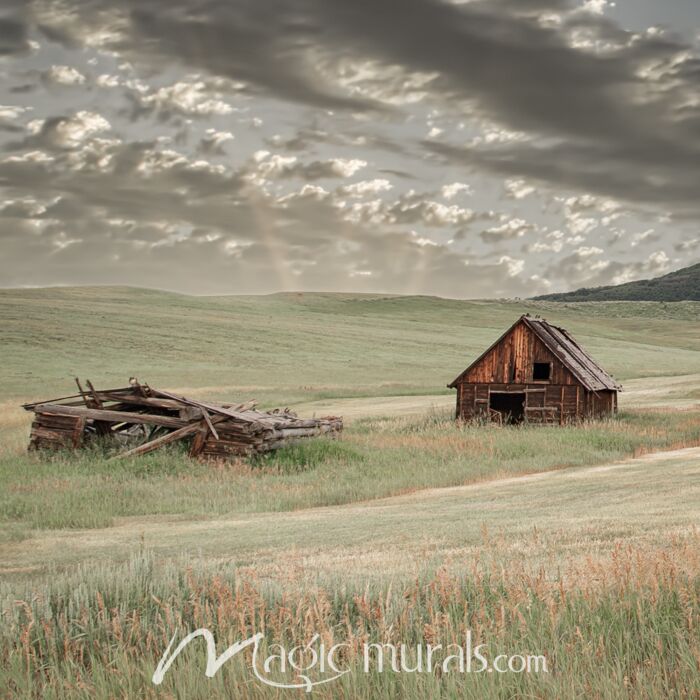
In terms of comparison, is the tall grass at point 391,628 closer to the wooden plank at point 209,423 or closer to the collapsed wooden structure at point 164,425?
the wooden plank at point 209,423

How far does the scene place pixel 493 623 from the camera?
6.92m

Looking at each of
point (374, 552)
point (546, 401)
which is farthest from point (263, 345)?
point (374, 552)

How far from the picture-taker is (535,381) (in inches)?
1880

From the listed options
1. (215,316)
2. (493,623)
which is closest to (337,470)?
(493,623)

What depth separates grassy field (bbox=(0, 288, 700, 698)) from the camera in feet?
21.0

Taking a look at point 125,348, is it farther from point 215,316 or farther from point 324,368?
point 215,316

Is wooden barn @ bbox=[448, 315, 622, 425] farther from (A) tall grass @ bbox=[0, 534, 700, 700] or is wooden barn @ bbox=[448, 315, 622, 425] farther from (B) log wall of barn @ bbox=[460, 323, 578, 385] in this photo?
(A) tall grass @ bbox=[0, 534, 700, 700]

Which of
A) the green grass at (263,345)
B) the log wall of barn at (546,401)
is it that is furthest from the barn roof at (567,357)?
the green grass at (263,345)

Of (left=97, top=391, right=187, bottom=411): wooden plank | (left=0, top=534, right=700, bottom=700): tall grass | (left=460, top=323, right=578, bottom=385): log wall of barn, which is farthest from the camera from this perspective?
(left=460, top=323, right=578, bottom=385): log wall of barn

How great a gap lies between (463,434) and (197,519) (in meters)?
19.3

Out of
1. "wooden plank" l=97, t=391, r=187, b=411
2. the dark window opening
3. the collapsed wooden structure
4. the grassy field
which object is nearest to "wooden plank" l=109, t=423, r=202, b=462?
the collapsed wooden structure

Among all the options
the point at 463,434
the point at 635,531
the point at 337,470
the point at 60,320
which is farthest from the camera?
the point at 60,320

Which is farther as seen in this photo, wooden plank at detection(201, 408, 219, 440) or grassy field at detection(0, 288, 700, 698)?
wooden plank at detection(201, 408, 219, 440)

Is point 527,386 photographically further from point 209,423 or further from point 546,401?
point 209,423
